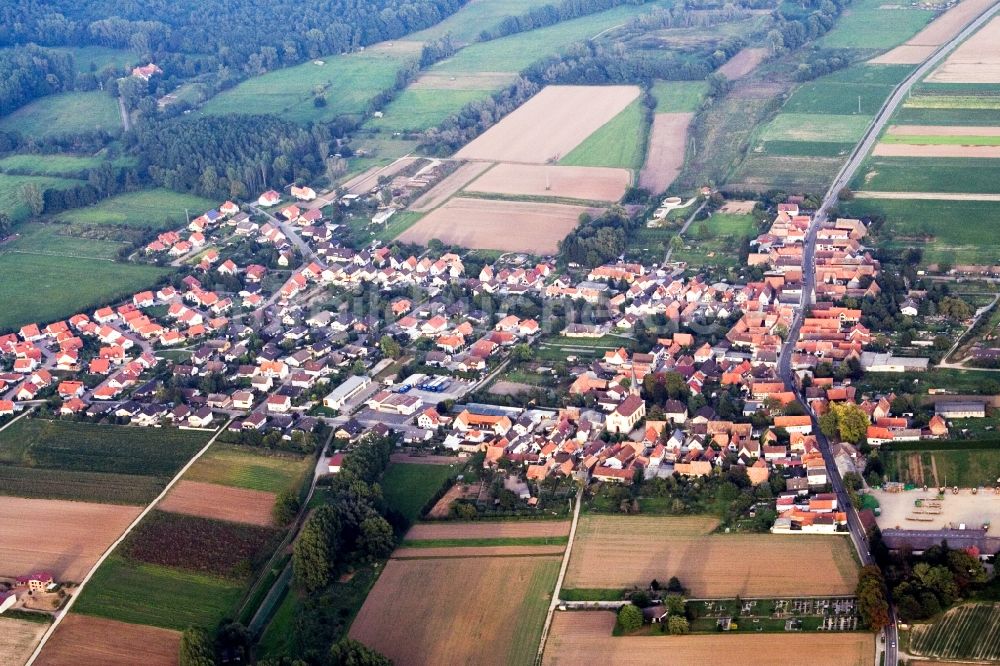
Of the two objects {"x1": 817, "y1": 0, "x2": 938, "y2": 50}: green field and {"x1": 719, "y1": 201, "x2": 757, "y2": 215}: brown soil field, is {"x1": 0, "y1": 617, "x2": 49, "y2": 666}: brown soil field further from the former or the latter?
{"x1": 817, "y1": 0, "x2": 938, "y2": 50}: green field

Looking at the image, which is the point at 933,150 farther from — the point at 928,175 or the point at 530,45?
the point at 530,45

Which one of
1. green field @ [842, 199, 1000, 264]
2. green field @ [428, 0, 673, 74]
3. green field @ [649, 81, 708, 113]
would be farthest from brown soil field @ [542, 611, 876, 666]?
green field @ [428, 0, 673, 74]

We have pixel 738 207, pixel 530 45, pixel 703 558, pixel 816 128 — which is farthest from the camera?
pixel 530 45

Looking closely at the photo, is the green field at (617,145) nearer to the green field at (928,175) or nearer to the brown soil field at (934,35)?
the green field at (928,175)

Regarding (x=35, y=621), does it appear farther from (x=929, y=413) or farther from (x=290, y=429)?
(x=929, y=413)

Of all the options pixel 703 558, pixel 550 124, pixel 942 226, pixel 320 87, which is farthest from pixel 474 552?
pixel 320 87

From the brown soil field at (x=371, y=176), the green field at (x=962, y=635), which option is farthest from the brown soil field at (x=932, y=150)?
the green field at (x=962, y=635)
